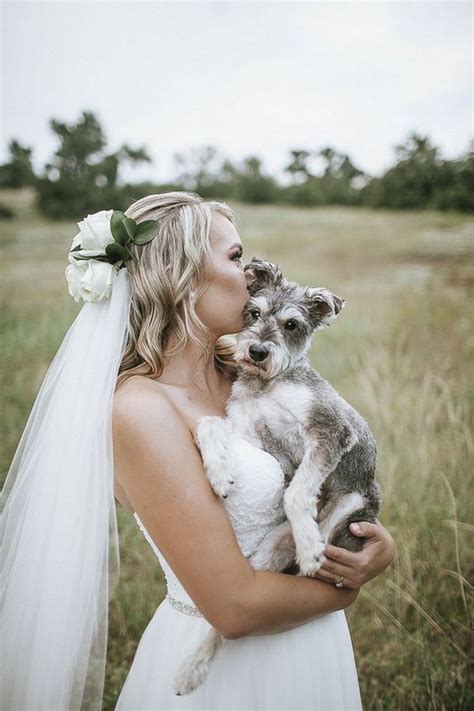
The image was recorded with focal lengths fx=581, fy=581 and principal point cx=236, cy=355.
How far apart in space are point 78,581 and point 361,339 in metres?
5.44

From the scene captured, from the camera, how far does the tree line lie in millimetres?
7430

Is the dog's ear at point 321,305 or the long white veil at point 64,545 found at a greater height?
the dog's ear at point 321,305

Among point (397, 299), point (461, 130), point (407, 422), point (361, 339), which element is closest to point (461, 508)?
point (407, 422)

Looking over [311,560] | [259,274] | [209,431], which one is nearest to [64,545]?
[209,431]

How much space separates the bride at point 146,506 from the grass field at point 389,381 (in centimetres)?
207

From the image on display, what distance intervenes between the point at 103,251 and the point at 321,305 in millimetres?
1298

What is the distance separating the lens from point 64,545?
2652 mm

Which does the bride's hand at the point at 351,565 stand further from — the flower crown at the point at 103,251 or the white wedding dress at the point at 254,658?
the flower crown at the point at 103,251

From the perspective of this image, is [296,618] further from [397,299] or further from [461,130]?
[461,130]

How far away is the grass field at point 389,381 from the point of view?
4691mm

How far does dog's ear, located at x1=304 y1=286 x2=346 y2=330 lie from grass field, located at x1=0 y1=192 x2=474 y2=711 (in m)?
2.02

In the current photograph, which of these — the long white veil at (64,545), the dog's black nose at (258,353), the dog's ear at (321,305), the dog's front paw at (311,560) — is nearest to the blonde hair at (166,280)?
the long white veil at (64,545)

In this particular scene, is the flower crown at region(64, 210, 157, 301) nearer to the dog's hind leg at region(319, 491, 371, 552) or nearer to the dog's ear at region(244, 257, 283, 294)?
the dog's ear at region(244, 257, 283, 294)

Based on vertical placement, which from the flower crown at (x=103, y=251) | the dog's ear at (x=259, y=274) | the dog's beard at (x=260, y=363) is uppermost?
the flower crown at (x=103, y=251)
